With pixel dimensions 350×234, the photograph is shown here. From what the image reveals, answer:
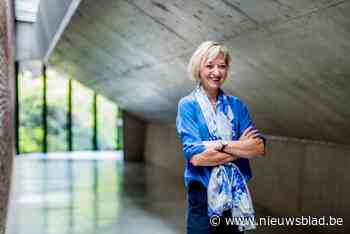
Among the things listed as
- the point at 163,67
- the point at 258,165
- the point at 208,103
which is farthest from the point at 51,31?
the point at 208,103

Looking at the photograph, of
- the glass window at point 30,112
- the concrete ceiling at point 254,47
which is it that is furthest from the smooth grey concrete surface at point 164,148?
the glass window at point 30,112

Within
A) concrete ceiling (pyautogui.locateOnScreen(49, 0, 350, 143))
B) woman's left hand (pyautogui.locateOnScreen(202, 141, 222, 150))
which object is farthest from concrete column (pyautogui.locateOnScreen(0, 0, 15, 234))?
woman's left hand (pyautogui.locateOnScreen(202, 141, 222, 150))

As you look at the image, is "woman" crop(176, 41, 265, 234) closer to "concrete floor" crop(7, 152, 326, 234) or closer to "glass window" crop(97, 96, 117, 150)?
"concrete floor" crop(7, 152, 326, 234)

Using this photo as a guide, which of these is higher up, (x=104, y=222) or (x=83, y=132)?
(x=83, y=132)

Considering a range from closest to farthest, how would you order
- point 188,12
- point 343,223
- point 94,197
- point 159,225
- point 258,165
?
point 188,12 → point 343,223 → point 159,225 → point 258,165 → point 94,197

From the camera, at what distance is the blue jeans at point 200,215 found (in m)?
1.80

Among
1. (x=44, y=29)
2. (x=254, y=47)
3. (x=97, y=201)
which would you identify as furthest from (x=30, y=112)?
(x=254, y=47)

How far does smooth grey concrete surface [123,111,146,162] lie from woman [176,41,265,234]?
882cm

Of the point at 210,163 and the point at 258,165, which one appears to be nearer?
the point at 210,163

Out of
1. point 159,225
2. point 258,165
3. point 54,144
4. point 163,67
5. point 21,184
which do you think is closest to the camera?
point 159,225

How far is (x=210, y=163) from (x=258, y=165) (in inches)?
154

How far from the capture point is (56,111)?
13.2m

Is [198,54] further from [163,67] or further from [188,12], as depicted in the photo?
[163,67]

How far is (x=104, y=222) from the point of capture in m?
4.64
